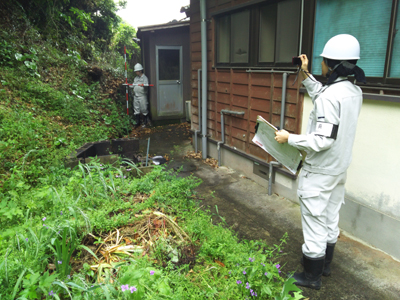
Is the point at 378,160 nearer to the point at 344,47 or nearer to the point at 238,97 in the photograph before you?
the point at 344,47

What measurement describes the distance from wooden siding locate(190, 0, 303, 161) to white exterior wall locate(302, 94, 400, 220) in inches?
42.6

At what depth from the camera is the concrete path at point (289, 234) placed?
293 cm

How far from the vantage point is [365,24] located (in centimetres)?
349

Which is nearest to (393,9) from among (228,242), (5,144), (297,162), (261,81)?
(297,162)

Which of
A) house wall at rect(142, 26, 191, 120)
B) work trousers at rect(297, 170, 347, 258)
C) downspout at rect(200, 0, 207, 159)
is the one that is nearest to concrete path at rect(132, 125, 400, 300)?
work trousers at rect(297, 170, 347, 258)

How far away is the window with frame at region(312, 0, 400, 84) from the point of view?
10.5ft

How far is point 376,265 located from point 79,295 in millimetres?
3002

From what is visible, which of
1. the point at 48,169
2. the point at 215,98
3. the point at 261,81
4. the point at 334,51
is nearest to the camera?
the point at 334,51

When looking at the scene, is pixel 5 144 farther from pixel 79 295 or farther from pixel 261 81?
pixel 261 81

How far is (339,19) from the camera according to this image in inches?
150

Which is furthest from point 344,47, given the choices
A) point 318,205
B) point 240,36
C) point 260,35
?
point 240,36

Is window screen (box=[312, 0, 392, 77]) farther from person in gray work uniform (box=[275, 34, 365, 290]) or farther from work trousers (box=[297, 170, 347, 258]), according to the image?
work trousers (box=[297, 170, 347, 258])

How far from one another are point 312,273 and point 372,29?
273cm

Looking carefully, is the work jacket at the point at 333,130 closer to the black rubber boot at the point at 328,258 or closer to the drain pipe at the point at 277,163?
the black rubber boot at the point at 328,258
